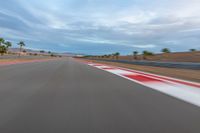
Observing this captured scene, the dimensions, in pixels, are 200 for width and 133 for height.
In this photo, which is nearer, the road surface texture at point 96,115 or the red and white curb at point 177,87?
the road surface texture at point 96,115

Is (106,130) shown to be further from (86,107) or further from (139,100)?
(139,100)

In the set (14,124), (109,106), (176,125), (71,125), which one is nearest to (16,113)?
(14,124)

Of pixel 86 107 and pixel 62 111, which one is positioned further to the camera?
pixel 86 107

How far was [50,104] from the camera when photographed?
641 centimetres

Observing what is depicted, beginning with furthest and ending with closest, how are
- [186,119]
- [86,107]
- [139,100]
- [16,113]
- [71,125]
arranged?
[139,100] → [86,107] → [16,113] → [186,119] → [71,125]

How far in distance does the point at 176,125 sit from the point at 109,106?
6.95ft

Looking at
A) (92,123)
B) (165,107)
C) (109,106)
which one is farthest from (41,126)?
(165,107)

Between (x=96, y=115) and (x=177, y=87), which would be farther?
(x=177, y=87)

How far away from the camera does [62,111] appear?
222 inches

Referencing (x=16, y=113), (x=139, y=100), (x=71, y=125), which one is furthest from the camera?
(x=139, y=100)

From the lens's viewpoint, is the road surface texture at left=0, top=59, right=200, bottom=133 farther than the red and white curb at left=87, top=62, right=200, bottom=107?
No

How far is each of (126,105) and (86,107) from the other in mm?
1104

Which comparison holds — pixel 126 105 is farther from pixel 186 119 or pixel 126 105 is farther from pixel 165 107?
pixel 186 119

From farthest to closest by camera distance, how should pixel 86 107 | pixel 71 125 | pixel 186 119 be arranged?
pixel 86 107
pixel 186 119
pixel 71 125
